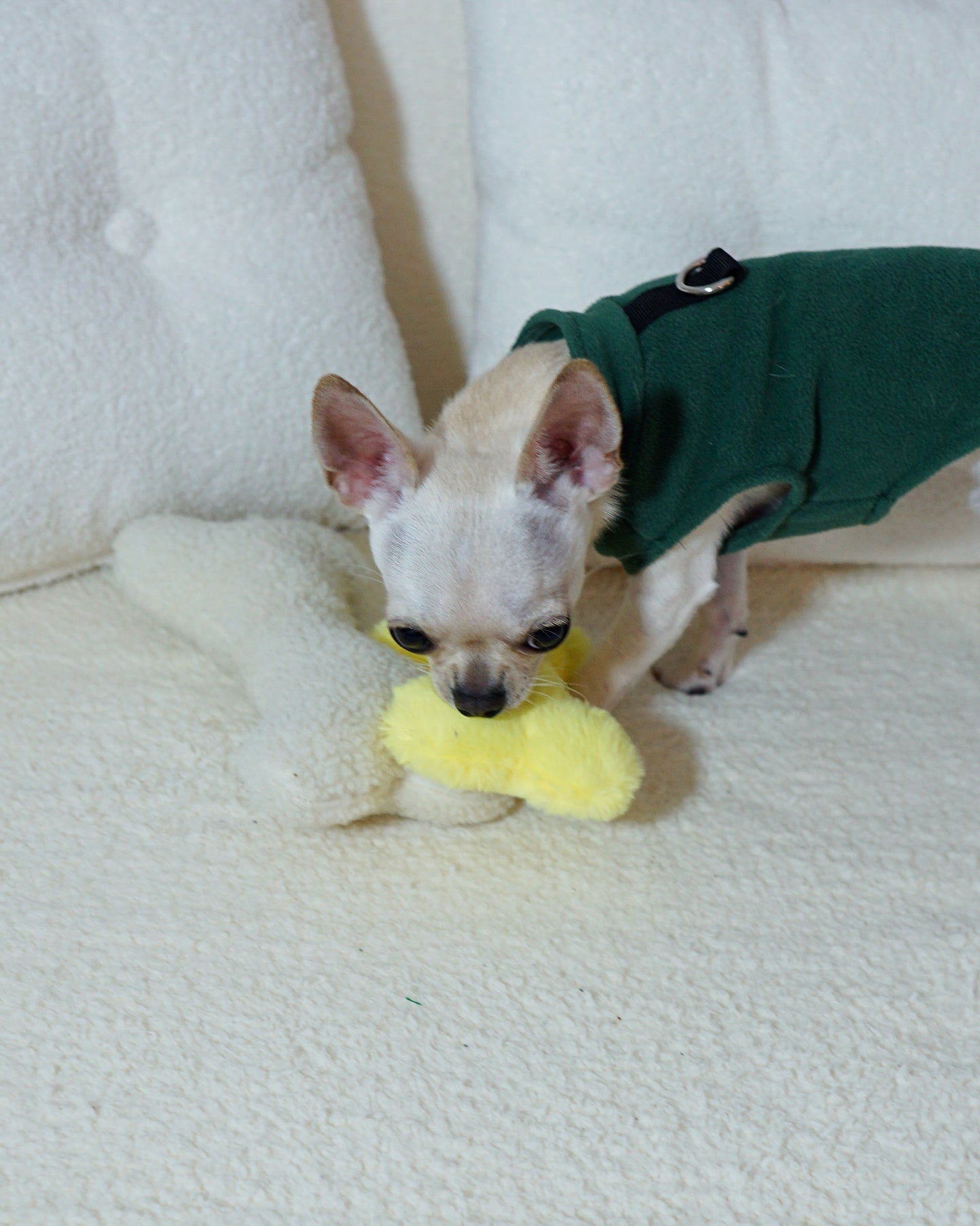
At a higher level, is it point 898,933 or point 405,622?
point 405,622

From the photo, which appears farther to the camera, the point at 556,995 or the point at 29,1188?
the point at 556,995

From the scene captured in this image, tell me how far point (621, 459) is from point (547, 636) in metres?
0.25

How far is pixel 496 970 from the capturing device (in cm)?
123

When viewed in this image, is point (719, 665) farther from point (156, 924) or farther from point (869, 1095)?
point (156, 924)

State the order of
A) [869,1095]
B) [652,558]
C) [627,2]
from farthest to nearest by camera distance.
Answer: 1. [627,2]
2. [652,558]
3. [869,1095]

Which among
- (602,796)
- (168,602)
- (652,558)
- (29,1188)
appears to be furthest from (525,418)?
(29,1188)

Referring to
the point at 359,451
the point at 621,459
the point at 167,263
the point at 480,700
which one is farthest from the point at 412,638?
the point at 167,263

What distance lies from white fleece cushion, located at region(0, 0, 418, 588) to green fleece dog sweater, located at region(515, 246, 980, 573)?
0.51 meters

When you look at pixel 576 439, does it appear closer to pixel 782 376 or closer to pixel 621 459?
pixel 621 459

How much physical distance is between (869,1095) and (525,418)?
875mm

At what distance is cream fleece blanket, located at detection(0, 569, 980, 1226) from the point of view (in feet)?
3.35

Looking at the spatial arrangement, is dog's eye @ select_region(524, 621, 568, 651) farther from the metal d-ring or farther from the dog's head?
the metal d-ring

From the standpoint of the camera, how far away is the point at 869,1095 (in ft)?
3.65

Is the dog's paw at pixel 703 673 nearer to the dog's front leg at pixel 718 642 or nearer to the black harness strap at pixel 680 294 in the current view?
the dog's front leg at pixel 718 642
